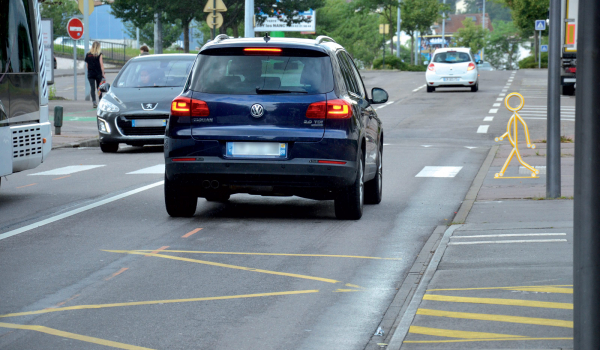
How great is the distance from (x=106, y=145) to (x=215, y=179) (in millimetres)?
9424

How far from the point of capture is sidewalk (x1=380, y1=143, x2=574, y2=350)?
5.06 meters

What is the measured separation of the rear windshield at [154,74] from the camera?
730 inches

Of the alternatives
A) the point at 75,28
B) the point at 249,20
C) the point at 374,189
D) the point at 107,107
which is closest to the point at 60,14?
the point at 249,20

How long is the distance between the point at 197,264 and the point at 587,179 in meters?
4.30

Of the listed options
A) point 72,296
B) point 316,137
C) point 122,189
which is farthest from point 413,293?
point 122,189

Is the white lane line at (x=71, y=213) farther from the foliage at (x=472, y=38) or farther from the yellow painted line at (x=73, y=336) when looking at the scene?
the foliage at (x=472, y=38)

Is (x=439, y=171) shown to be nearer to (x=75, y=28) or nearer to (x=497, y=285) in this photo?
(x=497, y=285)

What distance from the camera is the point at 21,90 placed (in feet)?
36.1

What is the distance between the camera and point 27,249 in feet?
26.3

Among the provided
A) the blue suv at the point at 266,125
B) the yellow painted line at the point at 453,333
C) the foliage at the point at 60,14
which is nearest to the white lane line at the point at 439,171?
the blue suv at the point at 266,125

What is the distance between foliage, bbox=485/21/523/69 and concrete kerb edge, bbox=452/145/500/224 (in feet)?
361

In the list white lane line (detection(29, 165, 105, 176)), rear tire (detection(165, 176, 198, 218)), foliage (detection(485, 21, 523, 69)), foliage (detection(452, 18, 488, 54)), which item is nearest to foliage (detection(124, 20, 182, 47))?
foliage (detection(452, 18, 488, 54))

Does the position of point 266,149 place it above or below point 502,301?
above

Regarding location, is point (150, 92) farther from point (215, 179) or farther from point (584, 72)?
point (584, 72)
